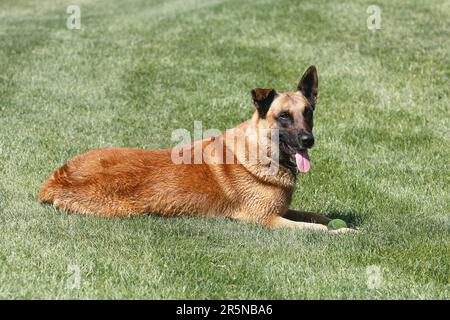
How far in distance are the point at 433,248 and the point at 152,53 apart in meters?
12.9

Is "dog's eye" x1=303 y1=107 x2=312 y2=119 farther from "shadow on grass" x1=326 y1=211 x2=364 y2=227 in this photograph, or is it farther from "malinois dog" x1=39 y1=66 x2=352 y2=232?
"shadow on grass" x1=326 y1=211 x2=364 y2=227

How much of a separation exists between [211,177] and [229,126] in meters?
5.75

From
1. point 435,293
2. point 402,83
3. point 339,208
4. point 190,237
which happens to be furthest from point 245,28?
point 435,293

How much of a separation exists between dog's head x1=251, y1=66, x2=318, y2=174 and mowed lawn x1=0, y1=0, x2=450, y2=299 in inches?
34.4

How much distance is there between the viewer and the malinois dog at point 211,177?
28.9 ft

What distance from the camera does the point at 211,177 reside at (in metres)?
9.04

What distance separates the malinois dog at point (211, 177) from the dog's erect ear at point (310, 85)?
0.03m

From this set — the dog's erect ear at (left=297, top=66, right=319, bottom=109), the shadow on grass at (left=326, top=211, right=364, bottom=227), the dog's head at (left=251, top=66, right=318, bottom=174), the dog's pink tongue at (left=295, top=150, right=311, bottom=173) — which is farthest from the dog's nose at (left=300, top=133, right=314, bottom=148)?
the shadow on grass at (left=326, top=211, right=364, bottom=227)

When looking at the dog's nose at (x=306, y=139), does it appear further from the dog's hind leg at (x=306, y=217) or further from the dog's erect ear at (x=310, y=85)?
the dog's hind leg at (x=306, y=217)

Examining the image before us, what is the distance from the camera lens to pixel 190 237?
8125mm

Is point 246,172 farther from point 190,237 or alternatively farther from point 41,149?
point 41,149

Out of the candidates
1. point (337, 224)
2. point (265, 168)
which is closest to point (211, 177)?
point (265, 168)

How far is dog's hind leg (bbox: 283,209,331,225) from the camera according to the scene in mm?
9320

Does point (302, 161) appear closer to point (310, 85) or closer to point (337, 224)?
point (337, 224)
